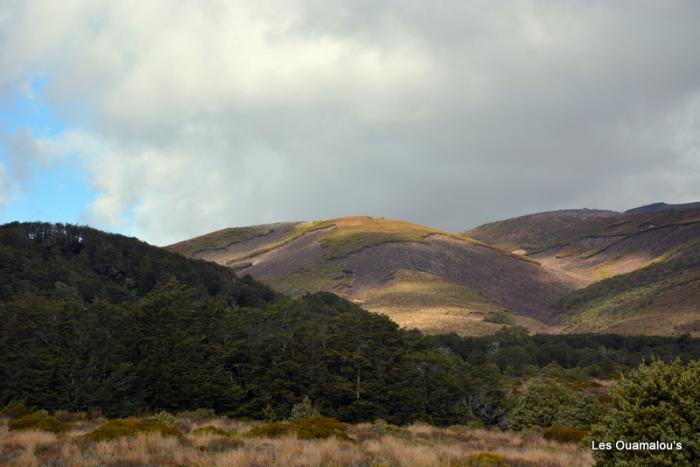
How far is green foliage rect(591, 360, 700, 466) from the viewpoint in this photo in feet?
31.9

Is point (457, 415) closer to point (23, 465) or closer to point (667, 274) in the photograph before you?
point (23, 465)

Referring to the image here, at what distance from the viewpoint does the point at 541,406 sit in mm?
34156

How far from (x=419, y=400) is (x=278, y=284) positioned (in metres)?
142

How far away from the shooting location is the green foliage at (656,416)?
9.73m

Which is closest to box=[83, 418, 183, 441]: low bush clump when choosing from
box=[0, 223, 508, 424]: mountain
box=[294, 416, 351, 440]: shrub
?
box=[294, 416, 351, 440]: shrub

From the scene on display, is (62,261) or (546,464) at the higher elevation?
(62,261)

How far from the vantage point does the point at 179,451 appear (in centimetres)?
1416

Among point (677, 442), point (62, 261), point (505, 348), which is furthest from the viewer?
point (505, 348)

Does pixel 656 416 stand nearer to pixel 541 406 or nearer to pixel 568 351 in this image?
pixel 541 406

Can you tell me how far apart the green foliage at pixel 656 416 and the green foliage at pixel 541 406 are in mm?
24190

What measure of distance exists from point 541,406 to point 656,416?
25.8 meters

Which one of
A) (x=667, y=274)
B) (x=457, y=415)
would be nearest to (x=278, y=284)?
(x=667, y=274)

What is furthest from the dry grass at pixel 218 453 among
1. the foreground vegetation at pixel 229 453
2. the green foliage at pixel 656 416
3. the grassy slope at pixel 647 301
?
the grassy slope at pixel 647 301

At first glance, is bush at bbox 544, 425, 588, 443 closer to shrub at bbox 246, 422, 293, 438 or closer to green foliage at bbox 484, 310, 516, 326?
shrub at bbox 246, 422, 293, 438
